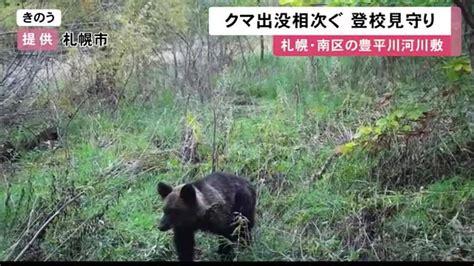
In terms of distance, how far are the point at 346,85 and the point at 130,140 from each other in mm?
826

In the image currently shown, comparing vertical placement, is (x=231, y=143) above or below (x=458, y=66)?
below

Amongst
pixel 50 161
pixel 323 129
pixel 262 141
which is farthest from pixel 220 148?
pixel 50 161

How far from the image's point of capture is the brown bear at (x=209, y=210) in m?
3.07

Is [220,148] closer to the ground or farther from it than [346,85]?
closer to the ground

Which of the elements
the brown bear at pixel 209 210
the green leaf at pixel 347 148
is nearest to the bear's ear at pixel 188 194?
the brown bear at pixel 209 210

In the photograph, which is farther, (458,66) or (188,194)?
(458,66)

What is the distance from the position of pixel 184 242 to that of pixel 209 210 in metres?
0.14

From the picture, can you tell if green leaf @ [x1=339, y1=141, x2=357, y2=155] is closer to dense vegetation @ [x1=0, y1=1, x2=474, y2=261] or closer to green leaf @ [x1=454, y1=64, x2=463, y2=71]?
dense vegetation @ [x1=0, y1=1, x2=474, y2=261]

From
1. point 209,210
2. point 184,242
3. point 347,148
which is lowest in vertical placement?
point 184,242

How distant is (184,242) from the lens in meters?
3.09

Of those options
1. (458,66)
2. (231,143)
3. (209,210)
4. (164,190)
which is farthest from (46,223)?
(458,66)

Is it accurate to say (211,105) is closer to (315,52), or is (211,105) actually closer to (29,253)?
(315,52)

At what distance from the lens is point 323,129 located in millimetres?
3275

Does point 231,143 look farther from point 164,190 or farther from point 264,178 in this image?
point 164,190
